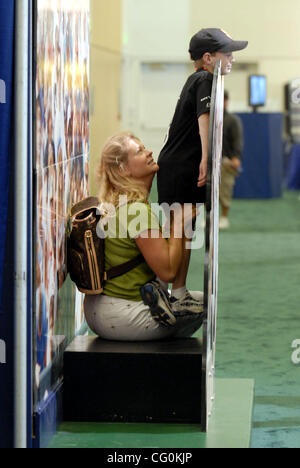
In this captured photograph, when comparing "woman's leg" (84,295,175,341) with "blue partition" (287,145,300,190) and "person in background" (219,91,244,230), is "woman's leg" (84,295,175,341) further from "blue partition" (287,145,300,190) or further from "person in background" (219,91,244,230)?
"blue partition" (287,145,300,190)

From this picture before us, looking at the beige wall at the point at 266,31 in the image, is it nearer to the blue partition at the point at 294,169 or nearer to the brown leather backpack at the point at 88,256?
the blue partition at the point at 294,169

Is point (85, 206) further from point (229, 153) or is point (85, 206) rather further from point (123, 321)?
point (229, 153)

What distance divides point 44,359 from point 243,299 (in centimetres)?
350

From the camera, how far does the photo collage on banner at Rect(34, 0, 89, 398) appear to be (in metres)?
3.52

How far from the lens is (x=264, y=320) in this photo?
20.5 feet

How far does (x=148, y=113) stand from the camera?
20.3 m

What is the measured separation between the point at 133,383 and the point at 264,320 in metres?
2.50

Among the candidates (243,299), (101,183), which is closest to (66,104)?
(101,183)

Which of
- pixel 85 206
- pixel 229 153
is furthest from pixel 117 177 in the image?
pixel 229 153

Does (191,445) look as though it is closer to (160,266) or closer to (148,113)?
(160,266)

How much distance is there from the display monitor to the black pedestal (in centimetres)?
1216

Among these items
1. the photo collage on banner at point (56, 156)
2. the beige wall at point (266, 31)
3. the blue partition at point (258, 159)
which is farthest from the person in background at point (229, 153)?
the beige wall at point (266, 31)

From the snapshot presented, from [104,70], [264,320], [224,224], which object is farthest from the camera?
[104,70]

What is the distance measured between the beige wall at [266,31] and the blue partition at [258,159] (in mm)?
4720
